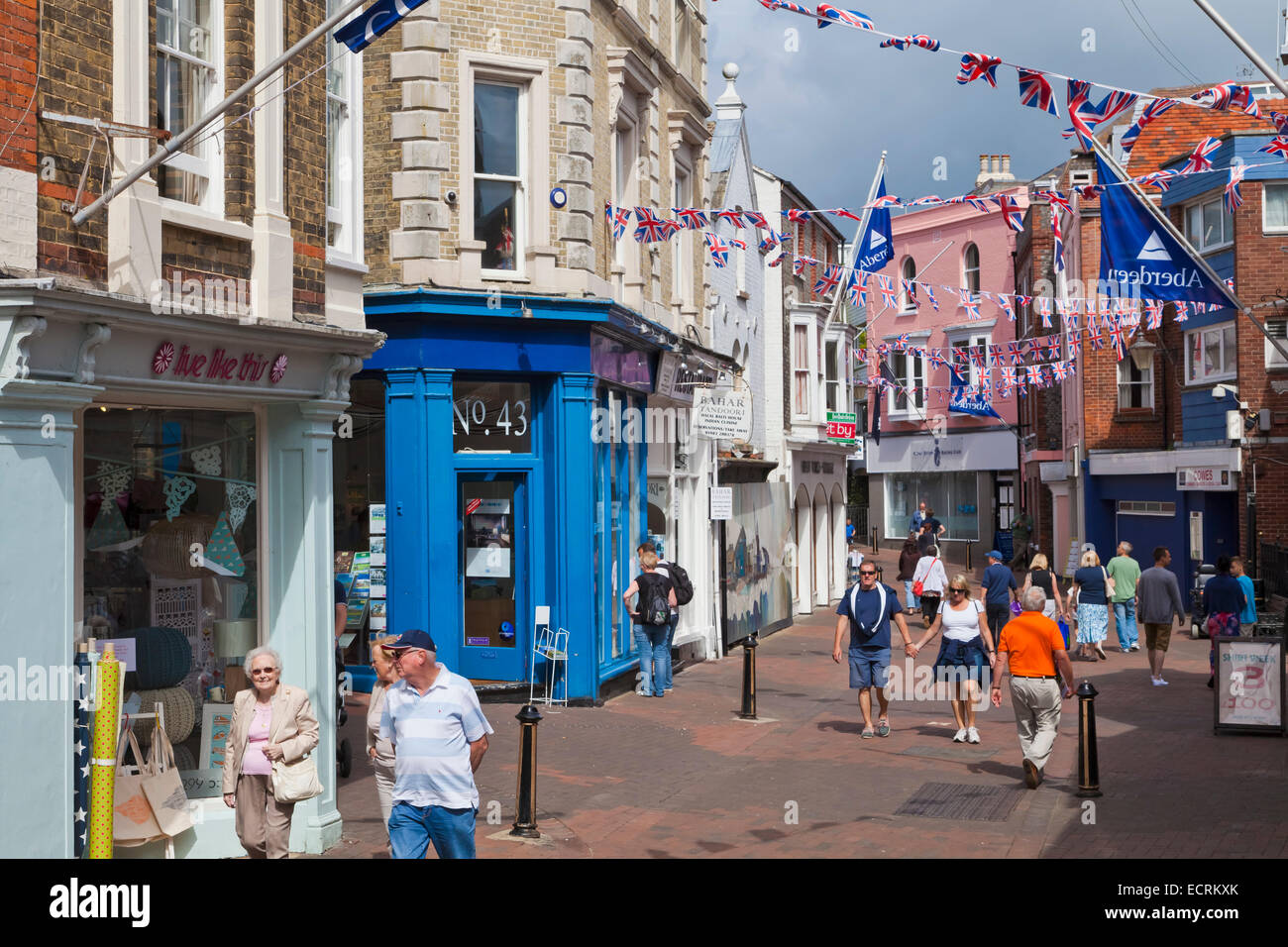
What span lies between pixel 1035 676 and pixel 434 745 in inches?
257

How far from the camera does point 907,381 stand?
176 ft

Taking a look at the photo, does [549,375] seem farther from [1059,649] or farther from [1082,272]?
[1082,272]

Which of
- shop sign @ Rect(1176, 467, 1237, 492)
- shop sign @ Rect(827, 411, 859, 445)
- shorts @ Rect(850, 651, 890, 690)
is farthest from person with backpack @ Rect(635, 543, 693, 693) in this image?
shop sign @ Rect(827, 411, 859, 445)

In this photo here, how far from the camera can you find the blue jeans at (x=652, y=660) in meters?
17.7

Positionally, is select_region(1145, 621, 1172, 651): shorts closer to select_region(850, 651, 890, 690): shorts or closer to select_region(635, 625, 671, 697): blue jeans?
select_region(850, 651, 890, 690): shorts

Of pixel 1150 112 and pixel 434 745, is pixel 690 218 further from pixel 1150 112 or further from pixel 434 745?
pixel 434 745

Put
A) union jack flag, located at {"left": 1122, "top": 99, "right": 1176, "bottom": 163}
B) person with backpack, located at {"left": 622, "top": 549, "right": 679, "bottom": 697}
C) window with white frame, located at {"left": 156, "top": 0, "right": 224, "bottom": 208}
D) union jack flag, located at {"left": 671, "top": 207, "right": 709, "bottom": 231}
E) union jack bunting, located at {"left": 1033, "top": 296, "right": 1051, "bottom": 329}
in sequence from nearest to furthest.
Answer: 1. window with white frame, located at {"left": 156, "top": 0, "right": 224, "bottom": 208}
2. union jack flag, located at {"left": 1122, "top": 99, "right": 1176, "bottom": 163}
3. person with backpack, located at {"left": 622, "top": 549, "right": 679, "bottom": 697}
4. union jack flag, located at {"left": 671, "top": 207, "right": 709, "bottom": 231}
5. union jack bunting, located at {"left": 1033, "top": 296, "right": 1051, "bottom": 329}

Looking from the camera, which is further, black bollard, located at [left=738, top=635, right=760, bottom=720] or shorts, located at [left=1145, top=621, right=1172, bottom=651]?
shorts, located at [left=1145, top=621, right=1172, bottom=651]

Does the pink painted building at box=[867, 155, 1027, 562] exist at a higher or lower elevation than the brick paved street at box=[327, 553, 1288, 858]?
higher

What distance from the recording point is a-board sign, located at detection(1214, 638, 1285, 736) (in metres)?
14.6

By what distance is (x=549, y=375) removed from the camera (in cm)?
1648

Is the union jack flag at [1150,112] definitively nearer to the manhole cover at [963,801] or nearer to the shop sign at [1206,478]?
the manhole cover at [963,801]

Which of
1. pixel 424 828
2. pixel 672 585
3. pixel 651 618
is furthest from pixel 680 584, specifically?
pixel 424 828

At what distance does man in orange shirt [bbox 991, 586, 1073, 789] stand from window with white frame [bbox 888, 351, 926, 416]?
41024 millimetres
